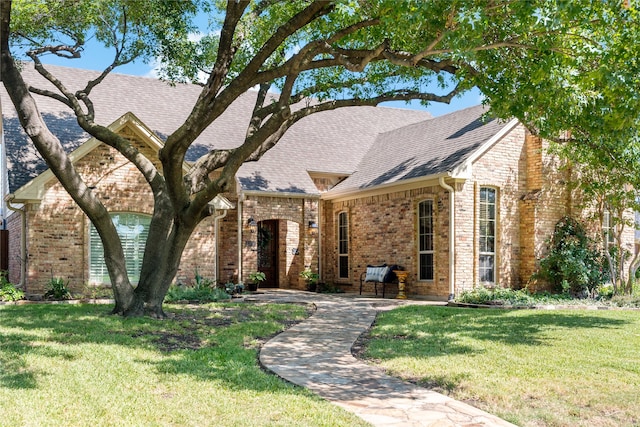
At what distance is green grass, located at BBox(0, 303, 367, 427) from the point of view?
18.7ft

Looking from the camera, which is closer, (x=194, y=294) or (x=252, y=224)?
(x=194, y=294)

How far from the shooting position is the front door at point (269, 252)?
73.6 feet

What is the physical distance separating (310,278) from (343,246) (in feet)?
5.35

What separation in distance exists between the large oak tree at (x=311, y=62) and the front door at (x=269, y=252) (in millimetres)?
8334

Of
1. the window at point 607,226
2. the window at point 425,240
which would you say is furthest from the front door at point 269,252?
the window at point 607,226

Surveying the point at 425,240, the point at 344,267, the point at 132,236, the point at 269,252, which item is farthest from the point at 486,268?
the point at 132,236

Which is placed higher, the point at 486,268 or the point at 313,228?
the point at 313,228

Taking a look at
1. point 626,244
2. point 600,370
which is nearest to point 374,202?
point 626,244

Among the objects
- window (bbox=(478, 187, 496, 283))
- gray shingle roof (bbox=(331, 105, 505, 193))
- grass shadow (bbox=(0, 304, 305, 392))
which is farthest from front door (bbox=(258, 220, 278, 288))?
grass shadow (bbox=(0, 304, 305, 392))

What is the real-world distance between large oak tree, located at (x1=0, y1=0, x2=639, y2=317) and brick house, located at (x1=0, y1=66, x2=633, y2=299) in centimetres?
323

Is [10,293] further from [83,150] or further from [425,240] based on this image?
[425,240]

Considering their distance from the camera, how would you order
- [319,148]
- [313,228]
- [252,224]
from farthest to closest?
1. [319,148]
2. [313,228]
3. [252,224]

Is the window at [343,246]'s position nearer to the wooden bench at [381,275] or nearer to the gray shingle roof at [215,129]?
the gray shingle roof at [215,129]

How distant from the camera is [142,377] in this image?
281 inches
